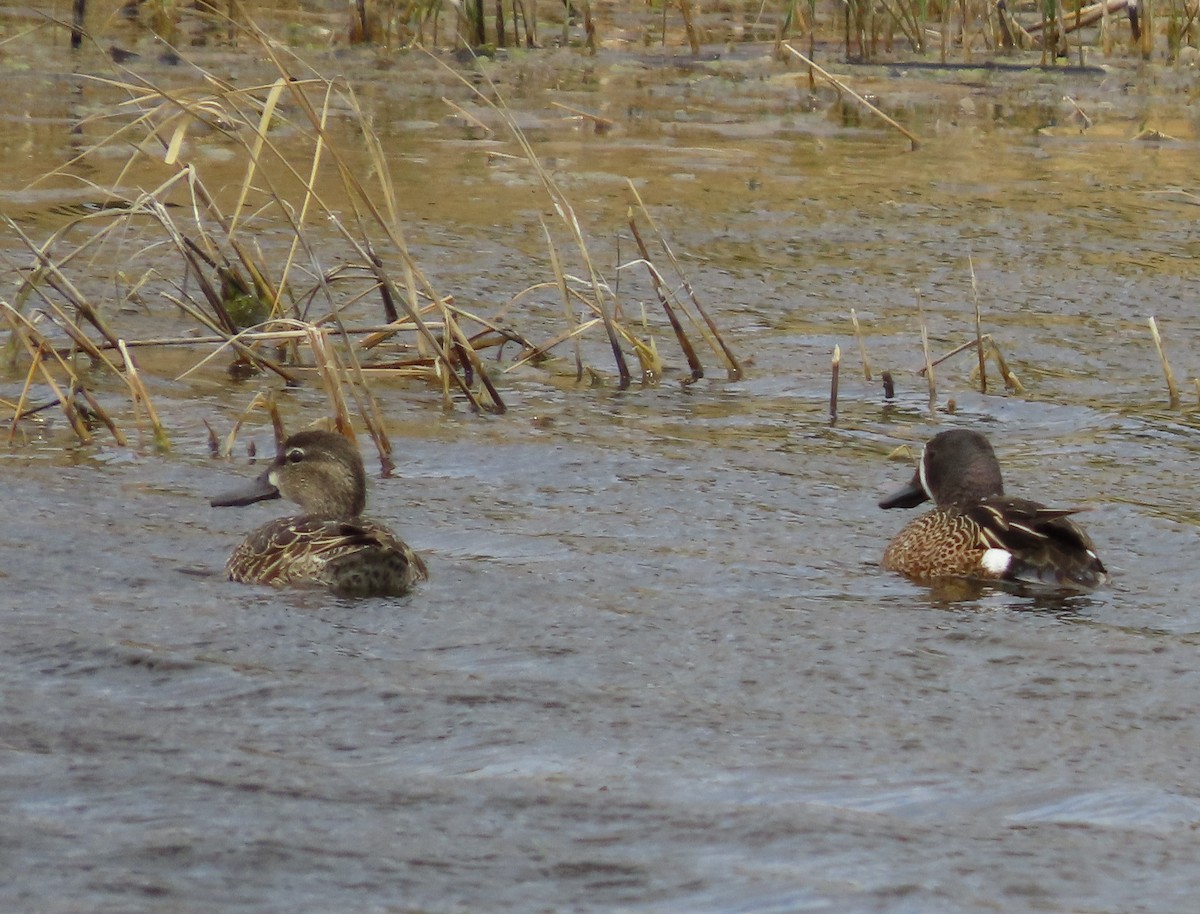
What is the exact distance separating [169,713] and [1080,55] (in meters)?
12.8

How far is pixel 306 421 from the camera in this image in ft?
24.5

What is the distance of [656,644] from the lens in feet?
17.2

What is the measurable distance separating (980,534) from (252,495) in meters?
2.26

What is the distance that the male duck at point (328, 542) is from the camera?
218 inches

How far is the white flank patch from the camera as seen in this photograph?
600 cm

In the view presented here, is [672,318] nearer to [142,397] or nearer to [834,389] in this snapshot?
[834,389]

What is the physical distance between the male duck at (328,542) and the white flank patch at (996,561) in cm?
169

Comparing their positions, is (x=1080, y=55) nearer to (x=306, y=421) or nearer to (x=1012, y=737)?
(x=306, y=421)

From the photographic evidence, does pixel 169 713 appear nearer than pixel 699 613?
Yes

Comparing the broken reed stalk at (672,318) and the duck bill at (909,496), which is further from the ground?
the broken reed stalk at (672,318)

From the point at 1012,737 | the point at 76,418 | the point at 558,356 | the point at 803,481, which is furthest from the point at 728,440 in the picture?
the point at 1012,737

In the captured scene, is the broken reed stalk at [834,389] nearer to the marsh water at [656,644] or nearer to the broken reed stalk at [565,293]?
the marsh water at [656,644]

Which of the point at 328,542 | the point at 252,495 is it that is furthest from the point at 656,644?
the point at 252,495

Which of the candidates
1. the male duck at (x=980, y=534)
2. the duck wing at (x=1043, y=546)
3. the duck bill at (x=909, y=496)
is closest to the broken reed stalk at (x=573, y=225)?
the duck bill at (x=909, y=496)
